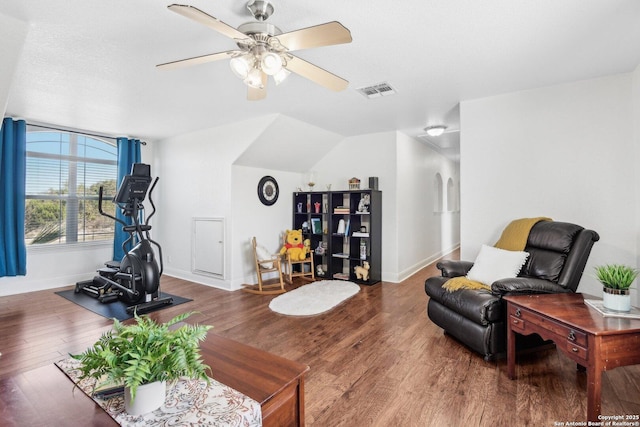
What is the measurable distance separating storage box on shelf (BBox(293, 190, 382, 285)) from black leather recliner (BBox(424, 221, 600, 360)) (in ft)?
7.00

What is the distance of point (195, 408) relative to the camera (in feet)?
3.18

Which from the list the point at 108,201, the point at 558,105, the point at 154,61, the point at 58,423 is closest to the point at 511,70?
→ the point at 558,105

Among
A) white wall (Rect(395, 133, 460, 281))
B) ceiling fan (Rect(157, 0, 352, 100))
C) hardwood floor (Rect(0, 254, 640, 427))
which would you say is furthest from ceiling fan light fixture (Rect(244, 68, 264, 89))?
white wall (Rect(395, 133, 460, 281))

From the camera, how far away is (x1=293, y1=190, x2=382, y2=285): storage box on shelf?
4828 mm

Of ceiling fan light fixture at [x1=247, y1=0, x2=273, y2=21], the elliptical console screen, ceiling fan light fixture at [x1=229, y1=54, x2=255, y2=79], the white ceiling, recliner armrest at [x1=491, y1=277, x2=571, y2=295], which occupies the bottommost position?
recliner armrest at [x1=491, y1=277, x2=571, y2=295]

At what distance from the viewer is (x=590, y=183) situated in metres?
2.94

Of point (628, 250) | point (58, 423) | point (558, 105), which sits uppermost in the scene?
point (558, 105)

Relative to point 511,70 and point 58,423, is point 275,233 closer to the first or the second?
point 511,70

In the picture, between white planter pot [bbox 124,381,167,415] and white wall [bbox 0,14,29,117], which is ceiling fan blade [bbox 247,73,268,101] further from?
white planter pot [bbox 124,381,167,415]

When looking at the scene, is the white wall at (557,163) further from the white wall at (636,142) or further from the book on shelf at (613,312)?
the book on shelf at (613,312)

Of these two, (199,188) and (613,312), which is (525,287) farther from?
(199,188)

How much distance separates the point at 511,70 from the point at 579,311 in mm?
2106

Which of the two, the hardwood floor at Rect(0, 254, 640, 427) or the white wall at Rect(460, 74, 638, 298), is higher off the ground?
the white wall at Rect(460, 74, 638, 298)

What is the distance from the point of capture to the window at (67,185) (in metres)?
4.53
